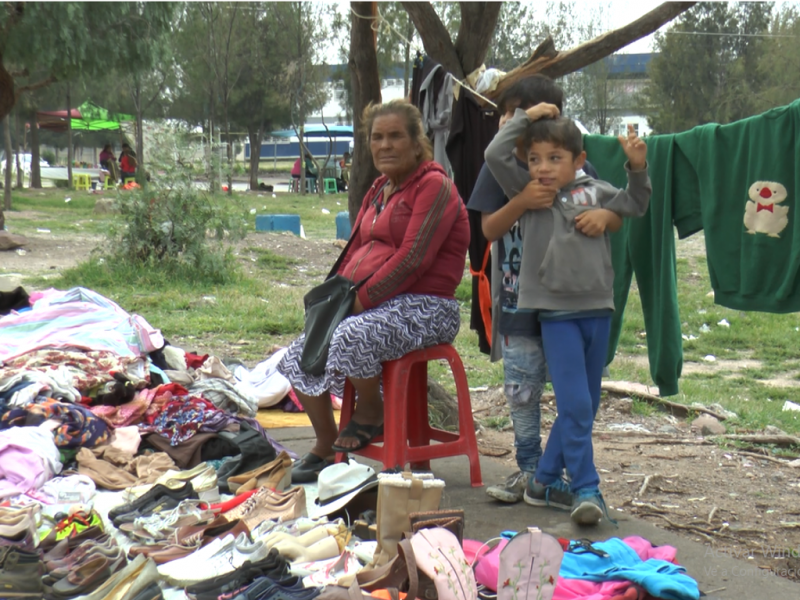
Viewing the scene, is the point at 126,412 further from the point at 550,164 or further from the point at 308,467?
the point at 550,164

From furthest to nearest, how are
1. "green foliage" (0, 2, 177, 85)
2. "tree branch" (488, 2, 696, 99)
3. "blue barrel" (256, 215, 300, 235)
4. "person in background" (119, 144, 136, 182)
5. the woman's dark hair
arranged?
"person in background" (119, 144, 136, 182) → "blue barrel" (256, 215, 300, 235) → "green foliage" (0, 2, 177, 85) → "tree branch" (488, 2, 696, 99) → the woman's dark hair

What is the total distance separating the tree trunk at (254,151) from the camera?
3197cm

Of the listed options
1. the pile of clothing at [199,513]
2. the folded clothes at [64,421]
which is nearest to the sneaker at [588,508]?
Result: the pile of clothing at [199,513]

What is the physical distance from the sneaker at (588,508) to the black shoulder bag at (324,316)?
119 cm

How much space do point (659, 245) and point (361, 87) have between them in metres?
2.07

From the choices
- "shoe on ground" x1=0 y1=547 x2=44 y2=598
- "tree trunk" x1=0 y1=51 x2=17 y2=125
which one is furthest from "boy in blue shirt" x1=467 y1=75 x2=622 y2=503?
"tree trunk" x1=0 y1=51 x2=17 y2=125

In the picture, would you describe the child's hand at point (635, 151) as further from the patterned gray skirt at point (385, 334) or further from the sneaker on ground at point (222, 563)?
the sneaker on ground at point (222, 563)

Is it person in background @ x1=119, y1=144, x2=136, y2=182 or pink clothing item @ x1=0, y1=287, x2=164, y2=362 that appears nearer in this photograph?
pink clothing item @ x1=0, y1=287, x2=164, y2=362

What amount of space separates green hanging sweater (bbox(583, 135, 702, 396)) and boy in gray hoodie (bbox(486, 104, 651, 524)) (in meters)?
0.40

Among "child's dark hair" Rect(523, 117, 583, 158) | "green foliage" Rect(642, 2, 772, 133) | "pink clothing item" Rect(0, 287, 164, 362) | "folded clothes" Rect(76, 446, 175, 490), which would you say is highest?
"green foliage" Rect(642, 2, 772, 133)

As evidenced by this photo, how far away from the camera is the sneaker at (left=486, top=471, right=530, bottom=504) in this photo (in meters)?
3.64

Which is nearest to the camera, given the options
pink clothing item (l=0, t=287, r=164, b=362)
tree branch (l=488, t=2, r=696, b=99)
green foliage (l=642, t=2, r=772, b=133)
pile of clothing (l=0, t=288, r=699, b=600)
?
pile of clothing (l=0, t=288, r=699, b=600)

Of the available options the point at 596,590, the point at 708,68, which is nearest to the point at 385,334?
the point at 596,590

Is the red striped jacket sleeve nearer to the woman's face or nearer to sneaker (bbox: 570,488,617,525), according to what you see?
the woman's face
